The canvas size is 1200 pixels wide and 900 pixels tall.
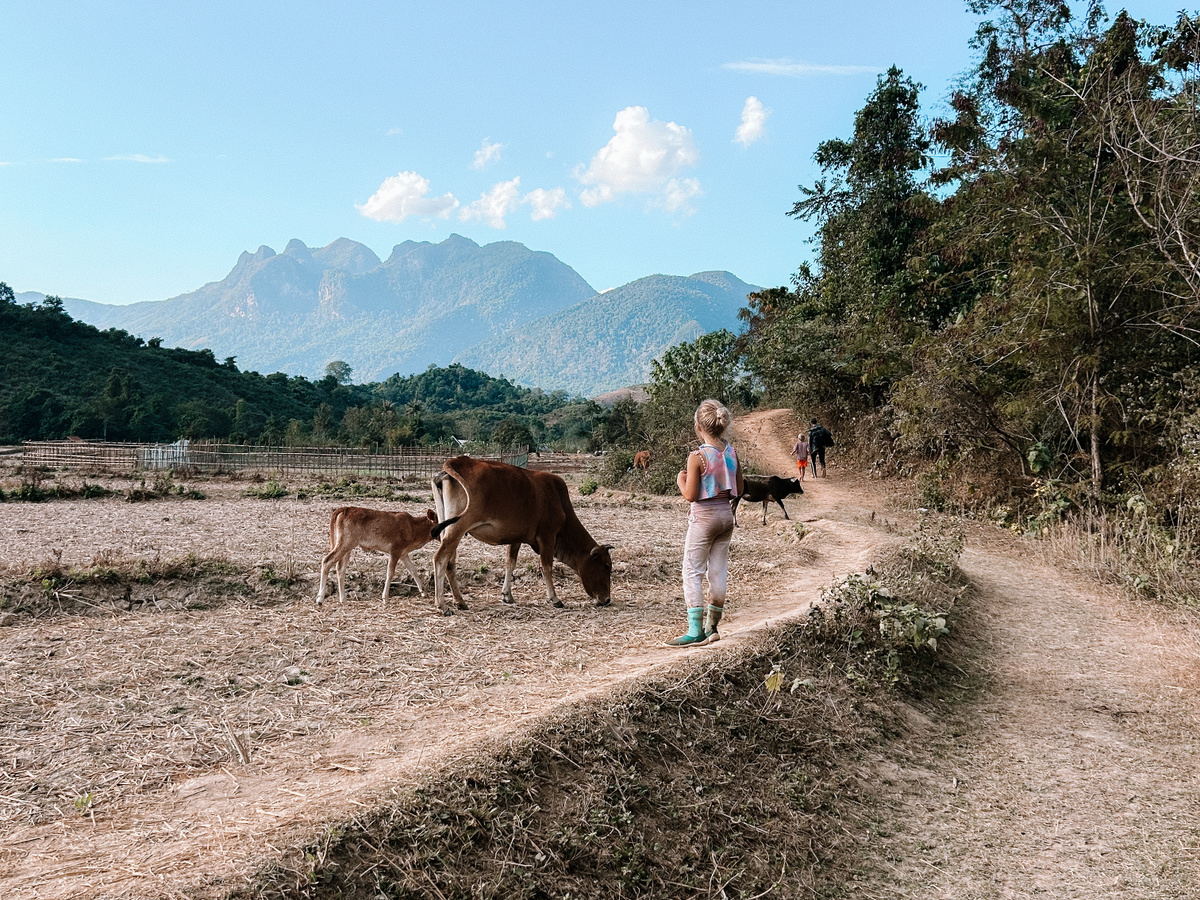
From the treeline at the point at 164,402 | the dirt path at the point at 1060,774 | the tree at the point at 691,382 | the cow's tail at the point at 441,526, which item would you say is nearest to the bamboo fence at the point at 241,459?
the tree at the point at 691,382

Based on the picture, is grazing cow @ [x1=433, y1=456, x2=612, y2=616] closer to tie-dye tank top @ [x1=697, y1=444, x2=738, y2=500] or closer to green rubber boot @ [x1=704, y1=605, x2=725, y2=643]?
green rubber boot @ [x1=704, y1=605, x2=725, y2=643]

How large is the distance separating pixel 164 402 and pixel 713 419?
49.3 metres

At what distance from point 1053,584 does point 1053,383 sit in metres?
4.76

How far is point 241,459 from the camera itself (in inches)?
1088

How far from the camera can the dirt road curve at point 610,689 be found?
126 inches

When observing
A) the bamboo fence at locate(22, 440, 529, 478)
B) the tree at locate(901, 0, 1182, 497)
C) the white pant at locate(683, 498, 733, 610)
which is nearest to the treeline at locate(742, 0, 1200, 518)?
the tree at locate(901, 0, 1182, 497)

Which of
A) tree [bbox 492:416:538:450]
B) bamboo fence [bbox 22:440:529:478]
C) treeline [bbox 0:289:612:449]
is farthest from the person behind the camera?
tree [bbox 492:416:538:450]

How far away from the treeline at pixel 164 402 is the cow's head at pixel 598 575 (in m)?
30.2

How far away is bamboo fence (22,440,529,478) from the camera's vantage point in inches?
1078

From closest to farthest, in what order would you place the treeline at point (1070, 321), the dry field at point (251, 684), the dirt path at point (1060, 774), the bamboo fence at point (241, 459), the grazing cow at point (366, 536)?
the dry field at point (251, 684)
the dirt path at point (1060, 774)
the grazing cow at point (366, 536)
the treeline at point (1070, 321)
the bamboo fence at point (241, 459)

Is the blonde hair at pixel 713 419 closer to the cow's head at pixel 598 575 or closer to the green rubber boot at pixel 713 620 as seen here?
the green rubber boot at pixel 713 620

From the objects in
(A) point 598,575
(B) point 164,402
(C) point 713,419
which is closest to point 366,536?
(A) point 598,575

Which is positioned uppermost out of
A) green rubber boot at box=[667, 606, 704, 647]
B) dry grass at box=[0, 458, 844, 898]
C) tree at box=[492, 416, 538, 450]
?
tree at box=[492, 416, 538, 450]

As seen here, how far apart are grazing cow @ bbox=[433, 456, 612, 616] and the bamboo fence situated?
1963 centimetres
